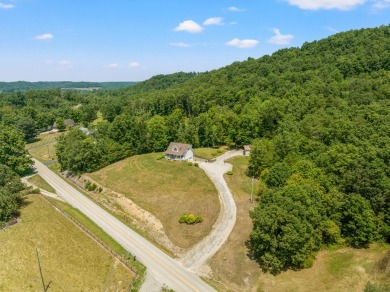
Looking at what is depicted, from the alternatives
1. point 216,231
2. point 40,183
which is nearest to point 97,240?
point 216,231

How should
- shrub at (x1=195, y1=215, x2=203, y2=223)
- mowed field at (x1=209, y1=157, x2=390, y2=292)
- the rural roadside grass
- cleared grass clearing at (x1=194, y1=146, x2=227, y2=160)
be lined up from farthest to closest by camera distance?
cleared grass clearing at (x1=194, y1=146, x2=227, y2=160) → shrub at (x1=195, y1=215, x2=203, y2=223) → the rural roadside grass → mowed field at (x1=209, y1=157, x2=390, y2=292)

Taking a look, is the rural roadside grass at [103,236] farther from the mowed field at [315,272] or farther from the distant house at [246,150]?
the distant house at [246,150]

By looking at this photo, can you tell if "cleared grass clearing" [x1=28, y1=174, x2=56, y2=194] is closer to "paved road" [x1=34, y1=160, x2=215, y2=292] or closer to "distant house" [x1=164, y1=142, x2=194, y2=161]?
"paved road" [x1=34, y1=160, x2=215, y2=292]

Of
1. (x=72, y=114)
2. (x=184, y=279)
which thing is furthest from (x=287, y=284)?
(x=72, y=114)

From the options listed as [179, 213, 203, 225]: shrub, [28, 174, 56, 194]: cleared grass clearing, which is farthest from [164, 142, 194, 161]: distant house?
[28, 174, 56, 194]: cleared grass clearing

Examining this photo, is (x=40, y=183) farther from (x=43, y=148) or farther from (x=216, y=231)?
(x=216, y=231)

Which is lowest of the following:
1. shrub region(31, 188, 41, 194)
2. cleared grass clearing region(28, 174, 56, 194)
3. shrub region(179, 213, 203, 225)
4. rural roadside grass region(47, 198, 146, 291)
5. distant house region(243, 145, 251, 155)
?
rural roadside grass region(47, 198, 146, 291)
